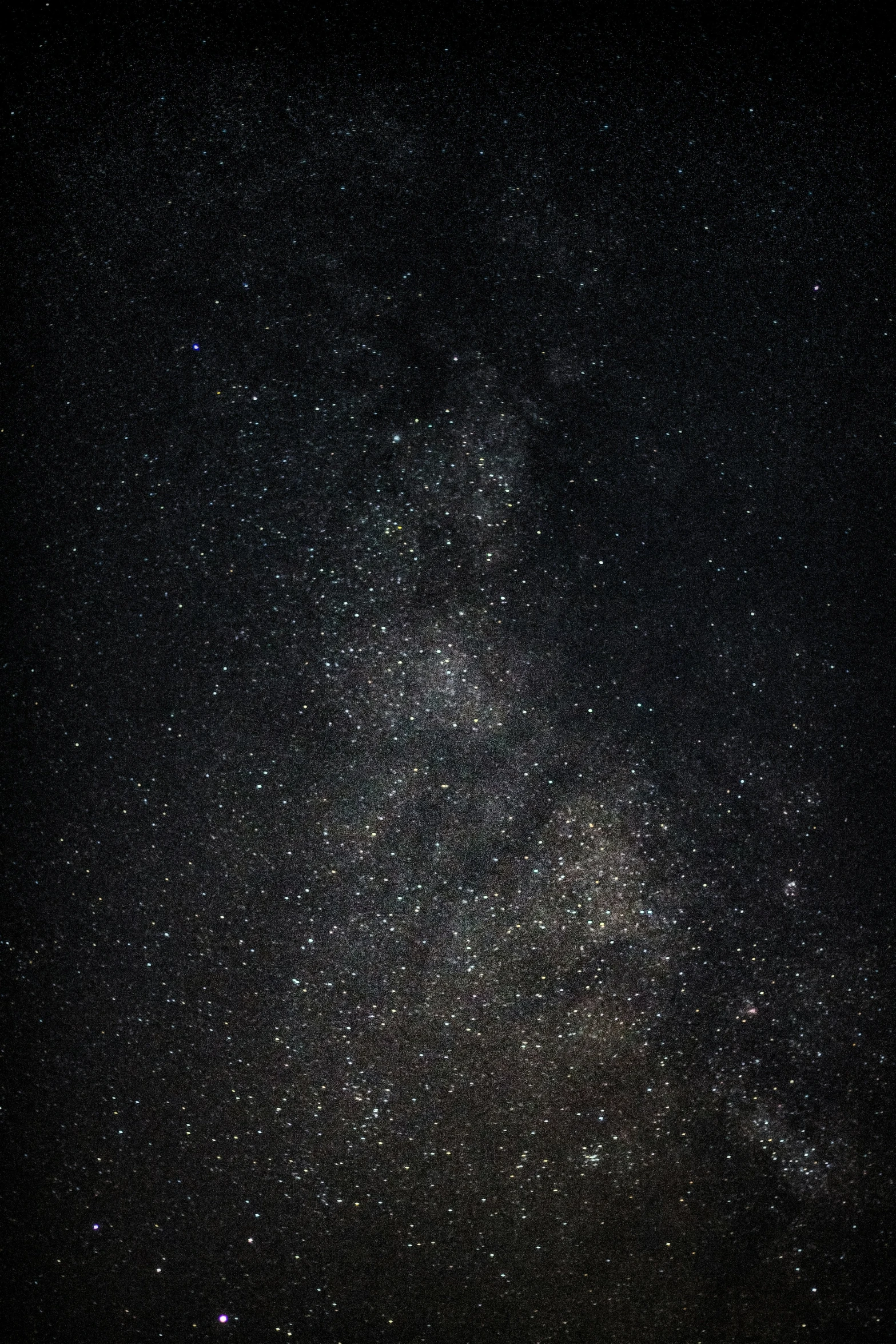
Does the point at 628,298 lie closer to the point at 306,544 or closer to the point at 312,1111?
the point at 306,544

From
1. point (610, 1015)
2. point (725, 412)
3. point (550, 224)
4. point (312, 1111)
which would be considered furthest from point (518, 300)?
point (312, 1111)

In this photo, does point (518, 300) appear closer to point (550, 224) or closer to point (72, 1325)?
point (550, 224)

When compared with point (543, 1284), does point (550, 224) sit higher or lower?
higher

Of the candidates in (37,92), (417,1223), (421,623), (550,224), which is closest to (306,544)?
(421,623)

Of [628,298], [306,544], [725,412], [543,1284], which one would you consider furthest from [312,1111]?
[628,298]

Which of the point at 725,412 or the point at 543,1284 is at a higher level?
the point at 725,412

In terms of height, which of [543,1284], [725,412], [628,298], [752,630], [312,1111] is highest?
[628,298]

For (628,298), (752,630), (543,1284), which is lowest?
(543,1284)
